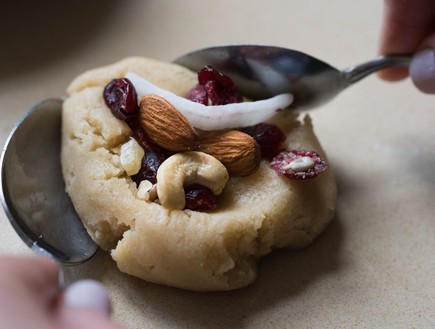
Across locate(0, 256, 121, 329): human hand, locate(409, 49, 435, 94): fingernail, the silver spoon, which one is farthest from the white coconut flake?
locate(0, 256, 121, 329): human hand

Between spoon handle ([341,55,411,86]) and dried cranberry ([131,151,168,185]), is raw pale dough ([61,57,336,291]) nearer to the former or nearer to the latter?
dried cranberry ([131,151,168,185])

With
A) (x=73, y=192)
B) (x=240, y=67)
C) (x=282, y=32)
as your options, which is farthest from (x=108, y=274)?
(x=282, y=32)

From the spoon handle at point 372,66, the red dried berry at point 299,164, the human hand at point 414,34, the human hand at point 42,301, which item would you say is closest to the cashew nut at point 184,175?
the red dried berry at point 299,164

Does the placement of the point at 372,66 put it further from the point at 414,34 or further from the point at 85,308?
the point at 85,308

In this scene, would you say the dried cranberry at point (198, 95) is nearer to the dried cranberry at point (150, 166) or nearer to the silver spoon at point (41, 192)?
the dried cranberry at point (150, 166)

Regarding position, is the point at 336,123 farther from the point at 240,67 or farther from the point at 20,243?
the point at 20,243
